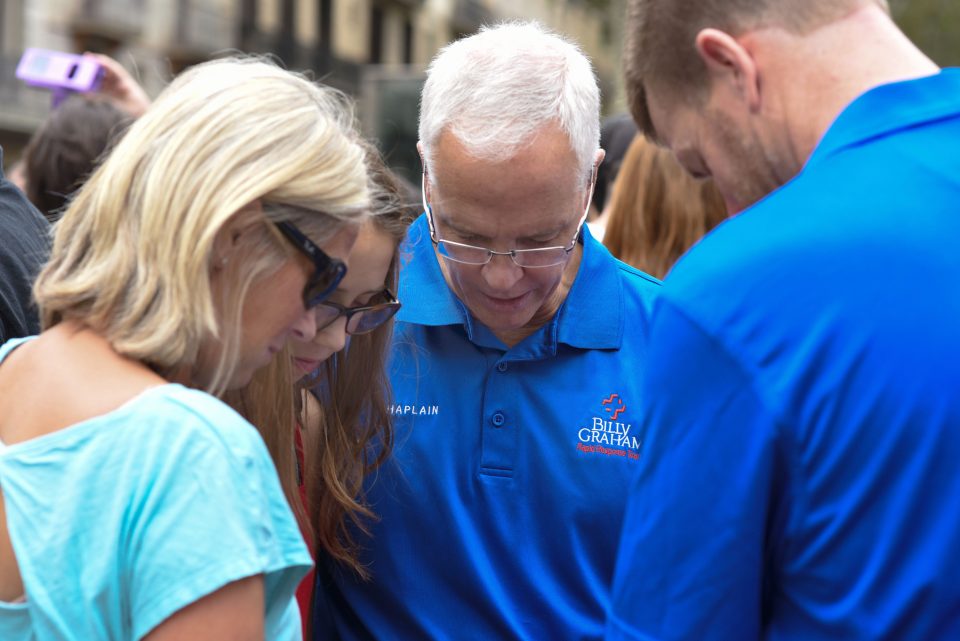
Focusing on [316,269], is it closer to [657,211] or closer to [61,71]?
[657,211]

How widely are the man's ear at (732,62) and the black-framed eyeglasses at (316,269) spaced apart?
0.58 metres

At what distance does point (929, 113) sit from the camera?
1.50m

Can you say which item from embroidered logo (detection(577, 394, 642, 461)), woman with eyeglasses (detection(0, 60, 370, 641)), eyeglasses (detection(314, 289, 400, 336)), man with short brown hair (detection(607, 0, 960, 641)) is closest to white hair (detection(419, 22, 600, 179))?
eyeglasses (detection(314, 289, 400, 336))

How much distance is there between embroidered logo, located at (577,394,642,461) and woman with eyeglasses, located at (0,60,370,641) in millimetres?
803

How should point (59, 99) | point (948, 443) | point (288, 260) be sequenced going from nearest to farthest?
point (948, 443) < point (288, 260) < point (59, 99)

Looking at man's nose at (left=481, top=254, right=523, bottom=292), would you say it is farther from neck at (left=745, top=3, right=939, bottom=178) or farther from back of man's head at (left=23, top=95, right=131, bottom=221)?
back of man's head at (left=23, top=95, right=131, bottom=221)

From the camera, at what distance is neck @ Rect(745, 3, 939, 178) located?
5.01 ft

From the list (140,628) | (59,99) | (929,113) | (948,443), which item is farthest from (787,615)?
(59,99)

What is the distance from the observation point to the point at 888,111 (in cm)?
149

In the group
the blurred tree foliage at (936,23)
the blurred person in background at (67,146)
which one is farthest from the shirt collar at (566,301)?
the blurred tree foliage at (936,23)

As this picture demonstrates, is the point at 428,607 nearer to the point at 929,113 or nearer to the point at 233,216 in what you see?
the point at 233,216

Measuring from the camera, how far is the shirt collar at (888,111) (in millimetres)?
1481

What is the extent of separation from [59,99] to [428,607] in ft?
10.3

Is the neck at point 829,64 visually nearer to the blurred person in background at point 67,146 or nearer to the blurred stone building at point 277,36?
the blurred person in background at point 67,146
